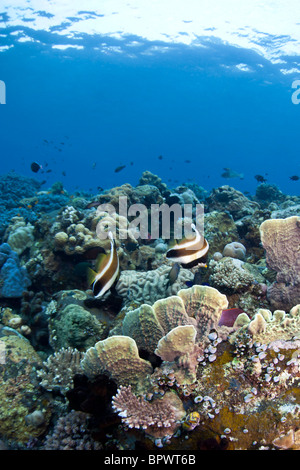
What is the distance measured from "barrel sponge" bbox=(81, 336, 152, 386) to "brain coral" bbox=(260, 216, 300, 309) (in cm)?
213

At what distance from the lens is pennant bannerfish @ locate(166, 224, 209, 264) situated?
2740 millimetres

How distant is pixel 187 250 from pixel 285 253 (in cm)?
148

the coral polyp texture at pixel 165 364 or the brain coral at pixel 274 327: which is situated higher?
the brain coral at pixel 274 327

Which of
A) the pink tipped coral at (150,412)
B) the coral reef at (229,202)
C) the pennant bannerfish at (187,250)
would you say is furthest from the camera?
the coral reef at (229,202)

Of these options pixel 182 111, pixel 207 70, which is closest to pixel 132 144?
pixel 182 111

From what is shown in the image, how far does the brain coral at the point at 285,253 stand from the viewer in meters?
3.28

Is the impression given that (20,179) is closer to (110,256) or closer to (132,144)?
(110,256)

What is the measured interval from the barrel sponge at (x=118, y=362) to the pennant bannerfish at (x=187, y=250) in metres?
0.99

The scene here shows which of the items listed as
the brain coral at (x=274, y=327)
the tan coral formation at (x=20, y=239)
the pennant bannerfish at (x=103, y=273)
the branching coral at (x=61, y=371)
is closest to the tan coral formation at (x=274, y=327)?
the brain coral at (x=274, y=327)

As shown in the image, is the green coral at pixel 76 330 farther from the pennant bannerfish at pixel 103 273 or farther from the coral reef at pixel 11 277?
the coral reef at pixel 11 277

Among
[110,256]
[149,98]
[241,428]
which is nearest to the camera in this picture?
[241,428]

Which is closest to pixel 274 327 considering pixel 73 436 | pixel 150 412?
pixel 150 412

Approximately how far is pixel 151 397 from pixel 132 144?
131538 millimetres

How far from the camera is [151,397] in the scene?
2016mm
